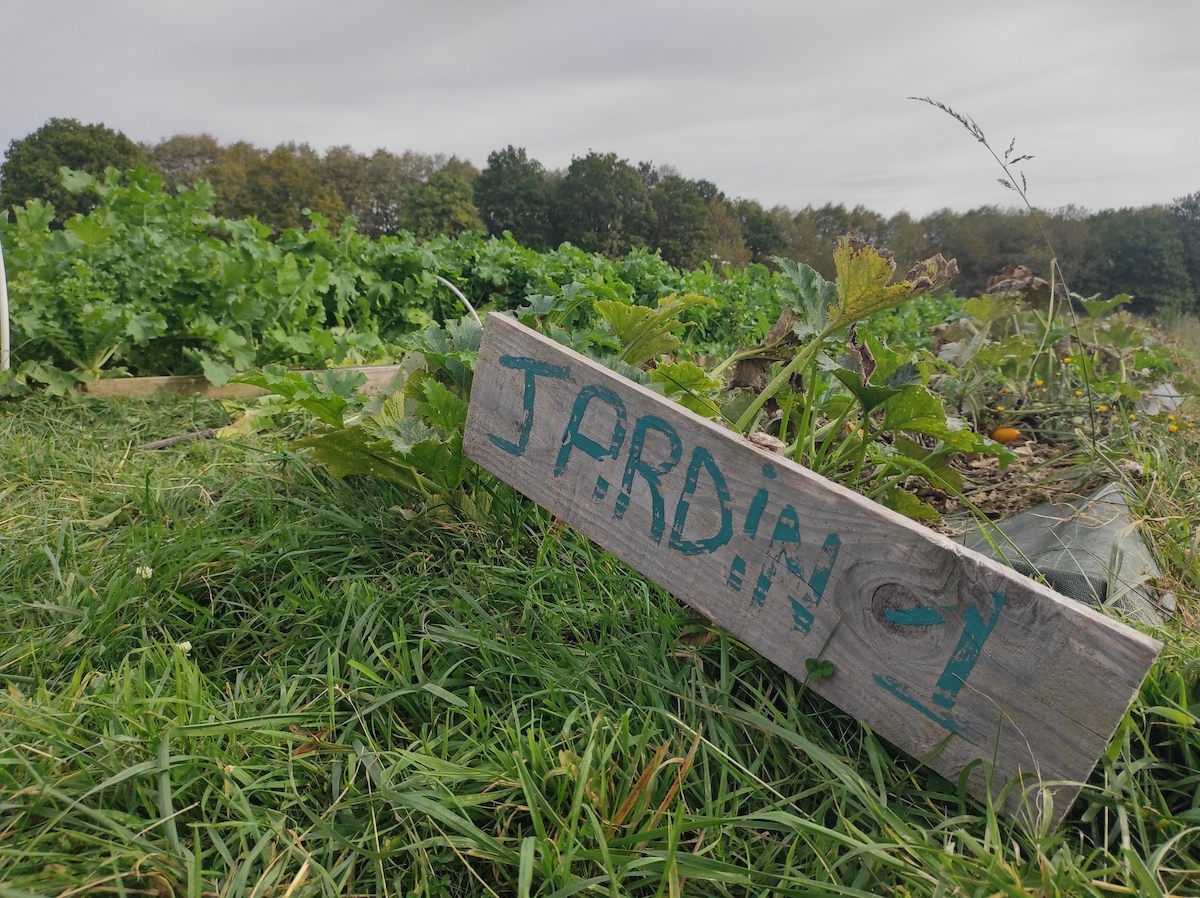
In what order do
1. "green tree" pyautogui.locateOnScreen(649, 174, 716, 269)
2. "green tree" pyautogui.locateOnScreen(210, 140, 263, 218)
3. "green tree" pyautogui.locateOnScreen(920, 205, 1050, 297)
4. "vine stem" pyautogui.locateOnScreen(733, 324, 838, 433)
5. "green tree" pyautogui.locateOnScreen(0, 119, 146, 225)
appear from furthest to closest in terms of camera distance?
"green tree" pyautogui.locateOnScreen(649, 174, 716, 269)
"green tree" pyautogui.locateOnScreen(210, 140, 263, 218)
"green tree" pyautogui.locateOnScreen(0, 119, 146, 225)
"green tree" pyautogui.locateOnScreen(920, 205, 1050, 297)
"vine stem" pyautogui.locateOnScreen(733, 324, 838, 433)

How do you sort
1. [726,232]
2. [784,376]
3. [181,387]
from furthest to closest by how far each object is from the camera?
[726,232]
[181,387]
[784,376]

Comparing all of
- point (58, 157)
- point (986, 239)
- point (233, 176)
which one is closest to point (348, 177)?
point (233, 176)

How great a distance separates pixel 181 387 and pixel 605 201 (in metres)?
45.7

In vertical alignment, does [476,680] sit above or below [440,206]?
above

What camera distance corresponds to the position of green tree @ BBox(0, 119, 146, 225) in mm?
33250

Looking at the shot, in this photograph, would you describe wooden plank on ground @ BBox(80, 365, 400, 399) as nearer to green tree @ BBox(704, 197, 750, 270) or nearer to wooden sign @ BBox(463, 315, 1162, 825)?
wooden sign @ BBox(463, 315, 1162, 825)

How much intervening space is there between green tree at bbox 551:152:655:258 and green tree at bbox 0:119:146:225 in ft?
79.5

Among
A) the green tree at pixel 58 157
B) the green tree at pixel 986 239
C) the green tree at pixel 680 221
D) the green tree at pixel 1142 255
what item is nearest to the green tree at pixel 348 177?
the green tree at pixel 58 157

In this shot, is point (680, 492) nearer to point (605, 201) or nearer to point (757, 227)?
point (605, 201)

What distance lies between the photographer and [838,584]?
1273 millimetres

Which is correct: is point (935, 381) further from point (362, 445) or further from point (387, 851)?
point (387, 851)

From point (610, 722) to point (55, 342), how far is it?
3848 mm

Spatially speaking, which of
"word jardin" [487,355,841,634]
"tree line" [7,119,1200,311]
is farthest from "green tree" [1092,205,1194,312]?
"tree line" [7,119,1200,311]

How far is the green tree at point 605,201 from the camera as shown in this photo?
1848 inches
